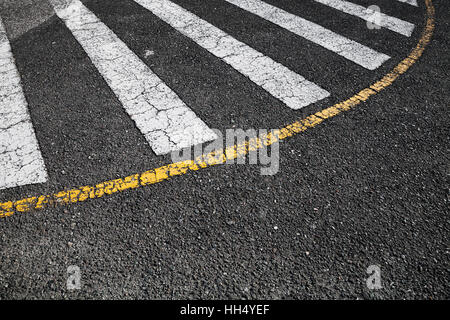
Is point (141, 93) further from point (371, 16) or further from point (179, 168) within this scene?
point (371, 16)

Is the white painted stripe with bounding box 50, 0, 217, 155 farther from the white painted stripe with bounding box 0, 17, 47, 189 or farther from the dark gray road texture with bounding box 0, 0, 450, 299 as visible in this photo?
the white painted stripe with bounding box 0, 17, 47, 189

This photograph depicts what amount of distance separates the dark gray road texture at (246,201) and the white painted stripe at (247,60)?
131mm

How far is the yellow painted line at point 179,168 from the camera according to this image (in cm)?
263

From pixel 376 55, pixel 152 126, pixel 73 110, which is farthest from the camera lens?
pixel 376 55

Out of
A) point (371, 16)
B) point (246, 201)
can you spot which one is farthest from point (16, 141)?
point (371, 16)

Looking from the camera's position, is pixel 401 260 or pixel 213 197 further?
pixel 213 197

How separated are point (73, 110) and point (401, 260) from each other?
3245mm

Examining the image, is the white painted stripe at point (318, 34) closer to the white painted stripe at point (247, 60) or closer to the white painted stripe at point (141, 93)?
the white painted stripe at point (247, 60)

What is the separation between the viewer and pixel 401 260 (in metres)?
2.19

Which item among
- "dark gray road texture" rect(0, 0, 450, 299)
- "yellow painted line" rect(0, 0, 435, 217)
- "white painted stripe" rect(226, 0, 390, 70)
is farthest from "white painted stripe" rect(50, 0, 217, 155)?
"white painted stripe" rect(226, 0, 390, 70)

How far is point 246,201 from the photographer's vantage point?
2590mm
